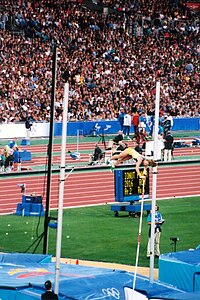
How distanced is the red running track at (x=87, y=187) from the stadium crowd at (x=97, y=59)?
8.88 m

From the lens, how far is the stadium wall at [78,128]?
128 feet

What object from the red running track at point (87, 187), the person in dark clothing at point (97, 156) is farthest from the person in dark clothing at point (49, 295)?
the person in dark clothing at point (97, 156)

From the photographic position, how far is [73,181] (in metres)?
30.6

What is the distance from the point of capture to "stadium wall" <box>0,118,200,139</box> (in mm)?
39062

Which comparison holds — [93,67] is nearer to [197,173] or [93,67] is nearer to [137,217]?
[197,173]

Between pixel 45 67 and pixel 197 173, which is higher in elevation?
pixel 45 67

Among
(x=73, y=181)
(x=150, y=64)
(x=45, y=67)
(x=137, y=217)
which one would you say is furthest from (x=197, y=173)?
(x=150, y=64)

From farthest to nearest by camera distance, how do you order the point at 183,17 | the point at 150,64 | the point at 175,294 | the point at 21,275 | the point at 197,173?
1. the point at 183,17
2. the point at 150,64
3. the point at 197,173
4. the point at 21,275
5. the point at 175,294

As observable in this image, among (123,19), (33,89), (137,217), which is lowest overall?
(137,217)

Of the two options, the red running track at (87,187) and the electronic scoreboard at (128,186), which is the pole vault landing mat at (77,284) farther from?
the red running track at (87,187)

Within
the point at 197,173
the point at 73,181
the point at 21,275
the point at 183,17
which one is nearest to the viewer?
the point at 21,275

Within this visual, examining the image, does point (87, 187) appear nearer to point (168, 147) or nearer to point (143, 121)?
point (168, 147)

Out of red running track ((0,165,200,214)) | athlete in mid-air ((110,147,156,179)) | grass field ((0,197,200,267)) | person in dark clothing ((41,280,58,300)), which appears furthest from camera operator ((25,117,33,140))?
person in dark clothing ((41,280,58,300))

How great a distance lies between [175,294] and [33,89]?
92.1 ft
